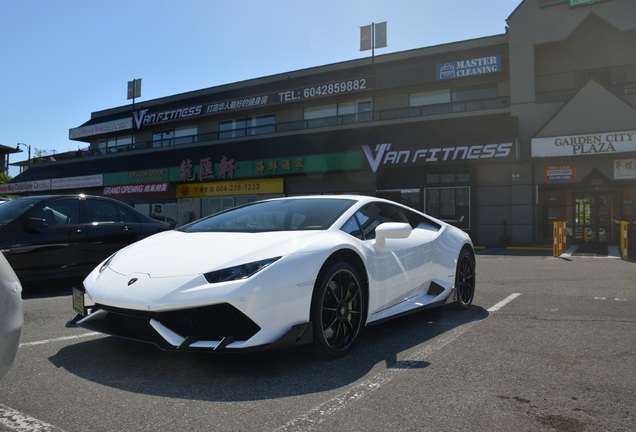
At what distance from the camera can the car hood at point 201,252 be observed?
3307 millimetres

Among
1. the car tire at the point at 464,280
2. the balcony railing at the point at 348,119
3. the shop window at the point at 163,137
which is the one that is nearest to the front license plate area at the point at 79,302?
the car tire at the point at 464,280

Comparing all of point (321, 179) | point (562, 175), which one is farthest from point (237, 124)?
point (562, 175)

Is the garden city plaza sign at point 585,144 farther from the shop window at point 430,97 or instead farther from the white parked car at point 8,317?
the white parked car at point 8,317

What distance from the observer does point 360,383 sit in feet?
10.1

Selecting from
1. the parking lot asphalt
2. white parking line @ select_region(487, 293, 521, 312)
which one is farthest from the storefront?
the parking lot asphalt

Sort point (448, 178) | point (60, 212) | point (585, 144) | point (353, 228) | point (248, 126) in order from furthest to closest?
point (248, 126)
point (448, 178)
point (585, 144)
point (60, 212)
point (353, 228)

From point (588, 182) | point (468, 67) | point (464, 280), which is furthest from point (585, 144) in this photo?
point (464, 280)

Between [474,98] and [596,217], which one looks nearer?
[596,217]

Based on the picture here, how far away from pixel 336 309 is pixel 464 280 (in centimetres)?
257

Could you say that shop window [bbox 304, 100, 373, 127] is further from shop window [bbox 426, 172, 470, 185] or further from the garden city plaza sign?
the garden city plaza sign

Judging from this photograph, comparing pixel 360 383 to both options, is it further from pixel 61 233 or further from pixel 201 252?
pixel 61 233

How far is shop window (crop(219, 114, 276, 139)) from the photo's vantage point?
2628cm

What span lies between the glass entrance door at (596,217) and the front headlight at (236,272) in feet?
60.3

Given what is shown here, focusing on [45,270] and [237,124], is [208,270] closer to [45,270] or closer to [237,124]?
[45,270]
